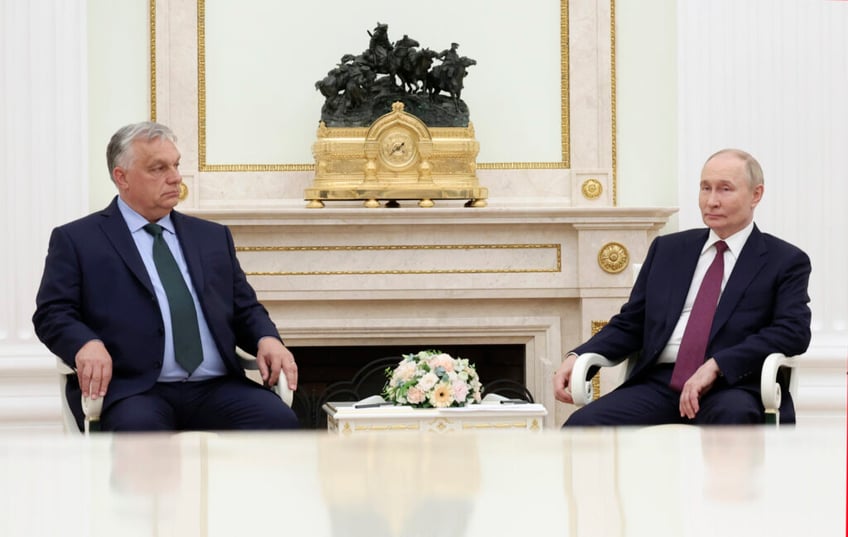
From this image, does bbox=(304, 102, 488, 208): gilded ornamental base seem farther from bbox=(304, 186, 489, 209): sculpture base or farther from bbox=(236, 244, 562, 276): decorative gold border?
bbox=(236, 244, 562, 276): decorative gold border

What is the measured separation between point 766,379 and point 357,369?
9.47 feet

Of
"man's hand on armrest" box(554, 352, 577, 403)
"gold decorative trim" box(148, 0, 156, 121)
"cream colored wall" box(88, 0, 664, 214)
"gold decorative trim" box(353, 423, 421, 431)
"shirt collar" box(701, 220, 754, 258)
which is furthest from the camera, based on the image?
"cream colored wall" box(88, 0, 664, 214)

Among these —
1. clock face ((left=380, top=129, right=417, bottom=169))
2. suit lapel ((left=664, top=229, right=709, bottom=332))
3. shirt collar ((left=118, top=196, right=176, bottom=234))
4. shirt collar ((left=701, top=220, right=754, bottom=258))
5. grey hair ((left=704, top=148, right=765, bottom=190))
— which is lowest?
suit lapel ((left=664, top=229, right=709, bottom=332))

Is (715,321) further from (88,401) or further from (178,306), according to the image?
(88,401)

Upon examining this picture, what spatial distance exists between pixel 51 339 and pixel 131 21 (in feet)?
9.14

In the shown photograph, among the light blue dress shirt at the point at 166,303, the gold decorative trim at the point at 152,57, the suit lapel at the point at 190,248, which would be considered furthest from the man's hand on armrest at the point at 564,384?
the gold decorative trim at the point at 152,57

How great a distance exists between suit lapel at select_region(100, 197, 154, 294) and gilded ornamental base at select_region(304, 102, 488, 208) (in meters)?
1.92

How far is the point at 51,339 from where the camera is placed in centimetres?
332

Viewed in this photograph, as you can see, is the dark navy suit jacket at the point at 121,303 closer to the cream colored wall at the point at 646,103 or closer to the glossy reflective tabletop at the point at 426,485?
the glossy reflective tabletop at the point at 426,485

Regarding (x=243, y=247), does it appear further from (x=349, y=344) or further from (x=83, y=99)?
(x=83, y=99)

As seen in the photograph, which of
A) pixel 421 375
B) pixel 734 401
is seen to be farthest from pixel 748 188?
pixel 421 375

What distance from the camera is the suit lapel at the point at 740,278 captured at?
357 cm

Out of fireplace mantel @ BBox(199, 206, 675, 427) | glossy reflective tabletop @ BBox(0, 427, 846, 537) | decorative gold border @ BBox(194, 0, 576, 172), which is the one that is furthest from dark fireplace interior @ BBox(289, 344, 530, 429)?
glossy reflective tabletop @ BBox(0, 427, 846, 537)

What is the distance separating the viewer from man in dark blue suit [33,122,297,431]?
10.9 feet
